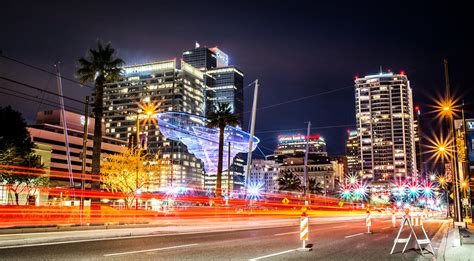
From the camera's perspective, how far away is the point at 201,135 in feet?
340

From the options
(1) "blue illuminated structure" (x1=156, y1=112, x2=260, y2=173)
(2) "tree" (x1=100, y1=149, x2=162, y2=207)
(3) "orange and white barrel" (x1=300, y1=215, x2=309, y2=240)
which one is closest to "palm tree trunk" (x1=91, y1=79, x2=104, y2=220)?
(2) "tree" (x1=100, y1=149, x2=162, y2=207)

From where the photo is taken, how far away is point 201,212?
157 ft

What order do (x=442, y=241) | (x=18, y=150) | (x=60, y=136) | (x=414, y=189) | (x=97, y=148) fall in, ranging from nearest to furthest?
(x=442, y=241) < (x=97, y=148) < (x=18, y=150) < (x=414, y=189) < (x=60, y=136)

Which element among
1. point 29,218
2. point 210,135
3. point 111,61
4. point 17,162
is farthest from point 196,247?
point 210,135

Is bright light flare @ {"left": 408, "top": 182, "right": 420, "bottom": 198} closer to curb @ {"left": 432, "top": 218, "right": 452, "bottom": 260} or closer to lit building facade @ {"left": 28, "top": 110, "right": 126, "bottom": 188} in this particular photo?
lit building facade @ {"left": 28, "top": 110, "right": 126, "bottom": 188}

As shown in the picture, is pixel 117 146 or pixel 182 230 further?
pixel 117 146

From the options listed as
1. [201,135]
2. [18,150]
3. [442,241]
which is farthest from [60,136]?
[442,241]

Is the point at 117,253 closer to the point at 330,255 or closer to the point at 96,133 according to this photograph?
the point at 330,255

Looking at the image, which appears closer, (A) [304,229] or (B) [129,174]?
(A) [304,229]

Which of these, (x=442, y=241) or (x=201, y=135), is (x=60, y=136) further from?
(x=442, y=241)

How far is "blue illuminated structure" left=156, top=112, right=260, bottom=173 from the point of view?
99188 mm

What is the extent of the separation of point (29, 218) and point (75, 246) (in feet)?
45.3

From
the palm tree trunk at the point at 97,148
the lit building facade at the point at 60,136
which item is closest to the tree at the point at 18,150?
the palm tree trunk at the point at 97,148

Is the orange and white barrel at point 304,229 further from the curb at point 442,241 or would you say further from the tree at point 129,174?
the tree at point 129,174
